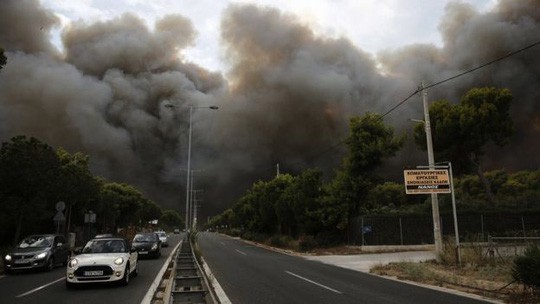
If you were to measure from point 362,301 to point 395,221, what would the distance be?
21.9 m

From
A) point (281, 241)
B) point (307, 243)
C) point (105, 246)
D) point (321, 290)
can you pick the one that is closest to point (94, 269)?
point (105, 246)

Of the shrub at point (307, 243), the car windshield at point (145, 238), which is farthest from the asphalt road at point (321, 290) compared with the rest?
the shrub at point (307, 243)

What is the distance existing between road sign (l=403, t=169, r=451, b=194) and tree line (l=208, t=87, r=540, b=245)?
36.7 ft

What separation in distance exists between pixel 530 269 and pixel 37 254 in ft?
59.1

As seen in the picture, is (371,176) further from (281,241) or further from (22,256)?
(22,256)

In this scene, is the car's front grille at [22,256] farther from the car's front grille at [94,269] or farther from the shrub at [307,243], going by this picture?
the shrub at [307,243]

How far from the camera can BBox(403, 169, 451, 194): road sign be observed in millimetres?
19406

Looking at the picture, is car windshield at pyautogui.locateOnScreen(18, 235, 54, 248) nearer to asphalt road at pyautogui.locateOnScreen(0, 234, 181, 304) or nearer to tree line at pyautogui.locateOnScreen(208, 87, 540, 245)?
asphalt road at pyautogui.locateOnScreen(0, 234, 181, 304)

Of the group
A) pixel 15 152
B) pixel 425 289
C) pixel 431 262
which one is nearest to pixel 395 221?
pixel 431 262

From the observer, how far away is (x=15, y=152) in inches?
1012

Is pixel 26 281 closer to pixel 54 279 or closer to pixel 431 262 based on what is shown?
pixel 54 279

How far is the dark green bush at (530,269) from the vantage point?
10.0 m

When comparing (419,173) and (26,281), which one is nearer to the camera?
(26,281)

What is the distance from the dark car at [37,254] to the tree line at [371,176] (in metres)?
19.1
